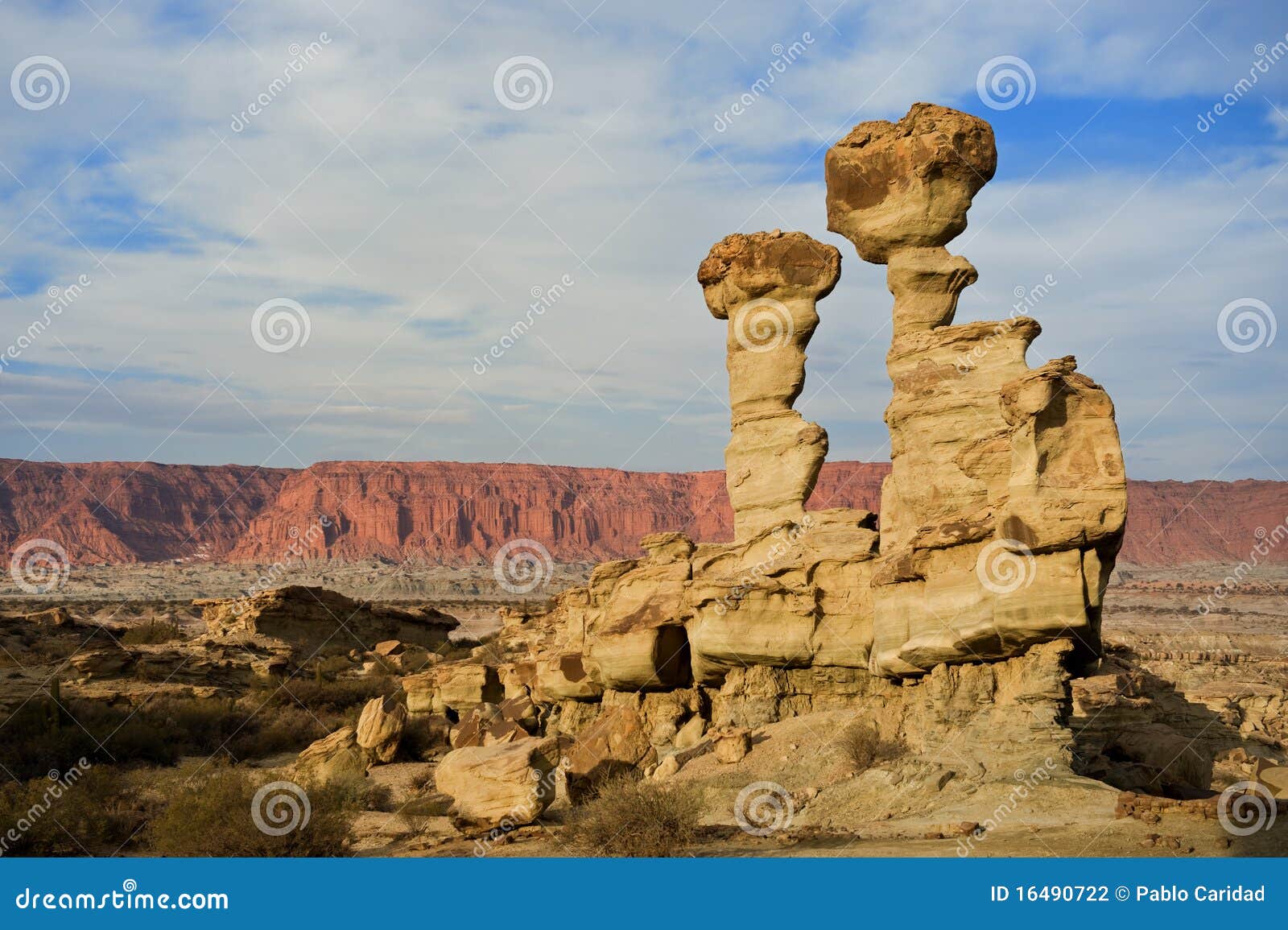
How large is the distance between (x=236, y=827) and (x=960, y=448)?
33.5ft

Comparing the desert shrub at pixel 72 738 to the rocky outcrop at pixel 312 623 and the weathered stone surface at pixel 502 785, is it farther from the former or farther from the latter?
the rocky outcrop at pixel 312 623

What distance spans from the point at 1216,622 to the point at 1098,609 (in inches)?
2148

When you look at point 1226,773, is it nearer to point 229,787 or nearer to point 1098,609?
point 1098,609

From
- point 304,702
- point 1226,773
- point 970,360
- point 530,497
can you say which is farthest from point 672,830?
point 530,497

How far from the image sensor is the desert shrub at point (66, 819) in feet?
42.8

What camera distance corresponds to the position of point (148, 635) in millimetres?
34500

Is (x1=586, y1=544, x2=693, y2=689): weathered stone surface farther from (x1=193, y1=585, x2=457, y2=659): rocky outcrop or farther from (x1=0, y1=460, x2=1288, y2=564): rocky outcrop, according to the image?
(x1=0, y1=460, x2=1288, y2=564): rocky outcrop

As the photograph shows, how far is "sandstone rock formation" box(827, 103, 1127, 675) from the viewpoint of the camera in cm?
1227

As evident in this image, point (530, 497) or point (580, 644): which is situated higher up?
point (530, 497)

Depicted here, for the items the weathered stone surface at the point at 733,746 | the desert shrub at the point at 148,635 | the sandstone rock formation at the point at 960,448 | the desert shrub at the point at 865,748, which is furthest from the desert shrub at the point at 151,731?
the sandstone rock formation at the point at 960,448

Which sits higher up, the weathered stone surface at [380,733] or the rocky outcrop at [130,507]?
the rocky outcrop at [130,507]

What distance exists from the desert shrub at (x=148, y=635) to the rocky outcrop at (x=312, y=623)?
4.11ft

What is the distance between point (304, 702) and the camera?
27.0 meters

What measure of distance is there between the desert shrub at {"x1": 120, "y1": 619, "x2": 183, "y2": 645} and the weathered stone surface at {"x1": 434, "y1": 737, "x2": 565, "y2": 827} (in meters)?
22.8
